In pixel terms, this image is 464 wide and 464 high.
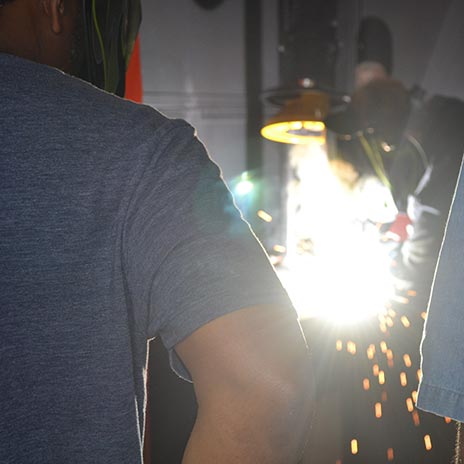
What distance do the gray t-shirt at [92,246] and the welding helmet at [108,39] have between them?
171mm

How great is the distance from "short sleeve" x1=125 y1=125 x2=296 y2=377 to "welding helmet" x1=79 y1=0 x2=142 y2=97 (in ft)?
0.86

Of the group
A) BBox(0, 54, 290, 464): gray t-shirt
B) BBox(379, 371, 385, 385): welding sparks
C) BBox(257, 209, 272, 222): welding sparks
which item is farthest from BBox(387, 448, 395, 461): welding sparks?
BBox(257, 209, 272, 222): welding sparks

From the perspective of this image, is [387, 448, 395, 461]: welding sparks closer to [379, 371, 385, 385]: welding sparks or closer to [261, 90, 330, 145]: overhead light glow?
[379, 371, 385, 385]: welding sparks

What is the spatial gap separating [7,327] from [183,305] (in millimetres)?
196

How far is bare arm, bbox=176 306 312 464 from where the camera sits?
0.55 metres

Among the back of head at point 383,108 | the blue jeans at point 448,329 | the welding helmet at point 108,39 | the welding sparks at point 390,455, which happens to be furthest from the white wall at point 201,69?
the blue jeans at point 448,329

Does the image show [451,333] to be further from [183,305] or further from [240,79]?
[240,79]

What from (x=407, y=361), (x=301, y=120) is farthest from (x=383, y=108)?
(x=407, y=361)

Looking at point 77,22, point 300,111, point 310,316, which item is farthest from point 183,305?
point 300,111

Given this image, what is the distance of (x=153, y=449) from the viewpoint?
1675mm

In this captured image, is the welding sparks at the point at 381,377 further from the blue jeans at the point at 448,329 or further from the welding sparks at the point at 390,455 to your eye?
the blue jeans at the point at 448,329

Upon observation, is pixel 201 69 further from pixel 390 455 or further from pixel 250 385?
pixel 250 385

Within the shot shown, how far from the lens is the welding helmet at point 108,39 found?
2.34 feet

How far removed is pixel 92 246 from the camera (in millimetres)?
559
